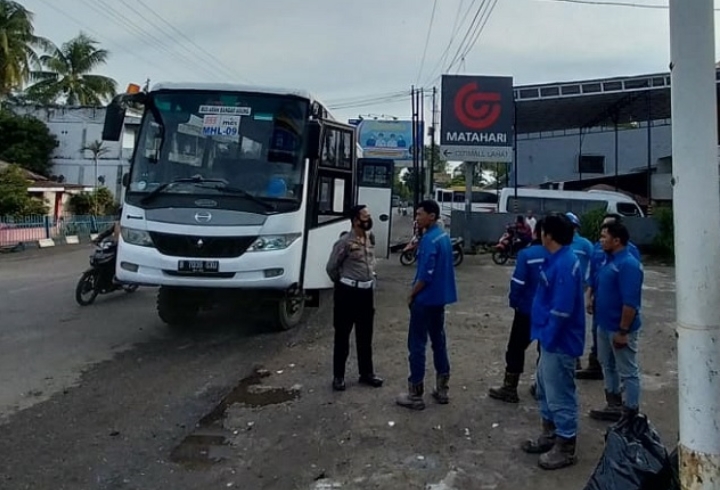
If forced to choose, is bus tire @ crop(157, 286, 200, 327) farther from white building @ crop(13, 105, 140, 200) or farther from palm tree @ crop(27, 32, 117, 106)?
palm tree @ crop(27, 32, 117, 106)

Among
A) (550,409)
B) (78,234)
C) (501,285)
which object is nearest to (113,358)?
(550,409)

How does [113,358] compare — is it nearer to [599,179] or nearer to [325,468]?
[325,468]

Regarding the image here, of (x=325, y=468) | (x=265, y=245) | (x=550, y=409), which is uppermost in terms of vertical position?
(x=265, y=245)

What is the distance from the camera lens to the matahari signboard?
1991 centimetres

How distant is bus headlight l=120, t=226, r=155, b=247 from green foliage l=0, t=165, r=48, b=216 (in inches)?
787

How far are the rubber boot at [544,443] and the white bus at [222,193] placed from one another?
364 cm

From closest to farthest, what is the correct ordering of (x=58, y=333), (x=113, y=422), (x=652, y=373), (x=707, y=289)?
(x=707, y=289) → (x=113, y=422) → (x=652, y=373) → (x=58, y=333)

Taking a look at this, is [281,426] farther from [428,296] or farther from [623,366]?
[623,366]

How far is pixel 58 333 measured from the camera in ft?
28.3

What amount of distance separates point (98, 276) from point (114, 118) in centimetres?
387

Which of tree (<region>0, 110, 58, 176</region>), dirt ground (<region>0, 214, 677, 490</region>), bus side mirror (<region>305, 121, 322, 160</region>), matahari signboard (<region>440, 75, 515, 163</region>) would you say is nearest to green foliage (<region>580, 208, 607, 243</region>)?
matahari signboard (<region>440, 75, 515, 163</region>)

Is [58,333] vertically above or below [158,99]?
below

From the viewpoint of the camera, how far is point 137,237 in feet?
24.3

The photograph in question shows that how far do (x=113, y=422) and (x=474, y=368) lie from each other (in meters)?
3.60
